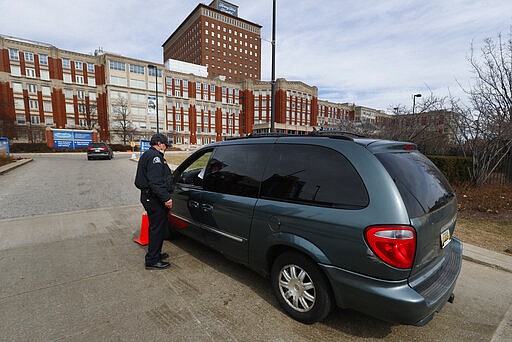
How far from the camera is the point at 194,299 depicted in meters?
2.73

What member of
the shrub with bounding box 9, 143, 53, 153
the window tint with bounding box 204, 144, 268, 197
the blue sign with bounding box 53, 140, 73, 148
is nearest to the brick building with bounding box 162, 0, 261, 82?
the blue sign with bounding box 53, 140, 73, 148

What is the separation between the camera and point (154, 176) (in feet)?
10.5

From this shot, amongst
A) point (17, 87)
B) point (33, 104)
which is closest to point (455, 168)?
point (33, 104)

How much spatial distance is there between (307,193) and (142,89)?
60.7 m

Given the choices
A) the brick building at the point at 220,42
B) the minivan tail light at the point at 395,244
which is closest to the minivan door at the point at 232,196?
the minivan tail light at the point at 395,244

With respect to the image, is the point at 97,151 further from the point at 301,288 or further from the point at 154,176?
the point at 301,288

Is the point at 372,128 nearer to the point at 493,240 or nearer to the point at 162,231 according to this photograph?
the point at 493,240

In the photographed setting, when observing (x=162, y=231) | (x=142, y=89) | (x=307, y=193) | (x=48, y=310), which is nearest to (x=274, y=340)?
(x=307, y=193)

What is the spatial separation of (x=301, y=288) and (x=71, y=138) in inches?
1864

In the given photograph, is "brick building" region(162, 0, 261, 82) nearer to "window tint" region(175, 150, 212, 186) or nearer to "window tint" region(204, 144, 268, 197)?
"window tint" region(175, 150, 212, 186)

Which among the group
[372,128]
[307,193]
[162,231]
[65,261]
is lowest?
[65,261]

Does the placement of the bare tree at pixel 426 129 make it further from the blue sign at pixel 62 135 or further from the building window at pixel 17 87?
the building window at pixel 17 87

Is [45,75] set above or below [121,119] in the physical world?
above

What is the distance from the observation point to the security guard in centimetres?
320
